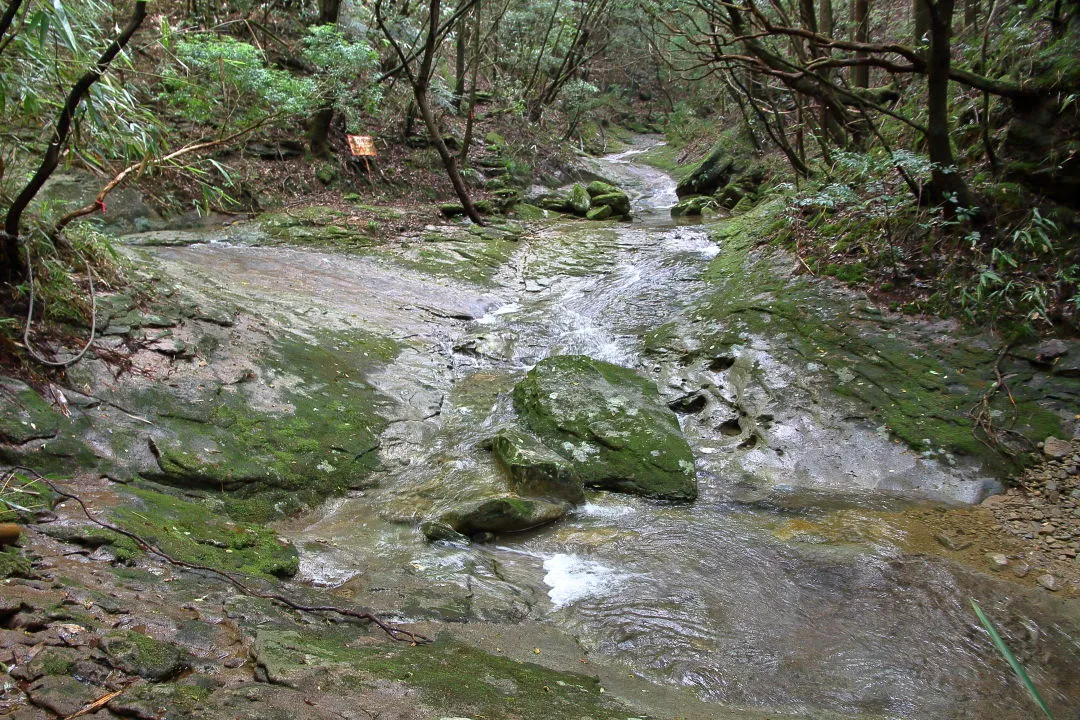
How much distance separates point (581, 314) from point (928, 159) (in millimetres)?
4527

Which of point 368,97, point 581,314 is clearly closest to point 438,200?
point 368,97

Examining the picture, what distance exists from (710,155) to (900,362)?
1308 centimetres

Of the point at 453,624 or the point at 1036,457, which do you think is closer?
the point at 453,624

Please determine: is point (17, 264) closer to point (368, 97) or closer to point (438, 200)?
point (368, 97)

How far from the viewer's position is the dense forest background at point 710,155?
406 cm

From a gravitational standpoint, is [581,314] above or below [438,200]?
below

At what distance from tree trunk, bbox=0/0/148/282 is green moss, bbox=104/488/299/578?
1796 millimetres

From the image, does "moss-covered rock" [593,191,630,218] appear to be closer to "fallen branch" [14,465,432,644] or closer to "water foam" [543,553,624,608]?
"water foam" [543,553,624,608]

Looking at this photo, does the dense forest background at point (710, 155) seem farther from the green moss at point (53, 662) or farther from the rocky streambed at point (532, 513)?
the green moss at point (53, 662)

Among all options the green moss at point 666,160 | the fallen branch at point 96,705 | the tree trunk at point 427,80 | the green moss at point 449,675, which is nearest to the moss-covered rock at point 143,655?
the fallen branch at point 96,705

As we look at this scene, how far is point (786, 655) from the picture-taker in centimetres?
330

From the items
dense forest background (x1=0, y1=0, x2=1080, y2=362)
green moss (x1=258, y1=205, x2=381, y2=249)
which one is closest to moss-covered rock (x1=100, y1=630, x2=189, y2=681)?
dense forest background (x1=0, y1=0, x2=1080, y2=362)

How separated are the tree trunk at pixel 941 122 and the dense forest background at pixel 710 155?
2cm

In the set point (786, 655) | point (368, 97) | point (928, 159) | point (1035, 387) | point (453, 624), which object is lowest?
point (786, 655)
